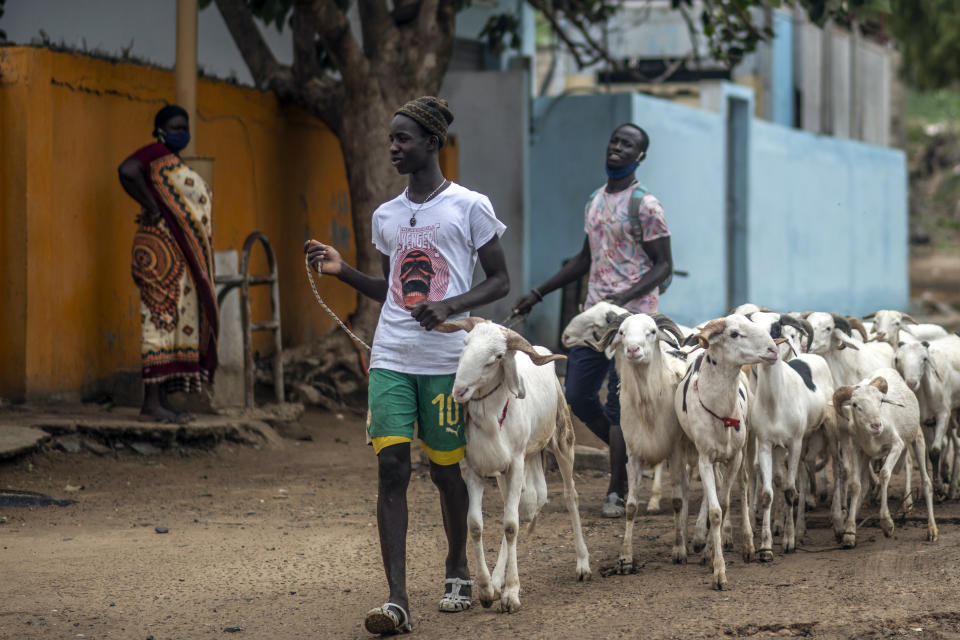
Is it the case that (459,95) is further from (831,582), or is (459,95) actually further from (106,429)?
(831,582)

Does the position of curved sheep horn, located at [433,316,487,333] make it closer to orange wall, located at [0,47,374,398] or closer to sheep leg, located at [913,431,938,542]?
sheep leg, located at [913,431,938,542]

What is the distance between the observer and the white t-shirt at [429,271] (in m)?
5.06

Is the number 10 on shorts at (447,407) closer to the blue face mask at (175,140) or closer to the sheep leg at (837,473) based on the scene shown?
the sheep leg at (837,473)

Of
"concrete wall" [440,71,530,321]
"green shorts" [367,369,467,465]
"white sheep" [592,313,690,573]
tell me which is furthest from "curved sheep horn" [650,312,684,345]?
"concrete wall" [440,71,530,321]

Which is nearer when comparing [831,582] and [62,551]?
[831,582]

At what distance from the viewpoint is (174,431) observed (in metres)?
8.91

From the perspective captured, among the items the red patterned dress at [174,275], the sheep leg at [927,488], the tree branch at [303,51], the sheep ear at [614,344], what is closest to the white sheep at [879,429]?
the sheep leg at [927,488]

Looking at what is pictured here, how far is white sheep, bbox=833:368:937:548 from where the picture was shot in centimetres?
651

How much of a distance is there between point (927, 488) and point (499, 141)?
28.4 feet

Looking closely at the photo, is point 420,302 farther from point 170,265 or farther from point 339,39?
point 339,39

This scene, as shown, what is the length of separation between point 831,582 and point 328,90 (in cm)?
707

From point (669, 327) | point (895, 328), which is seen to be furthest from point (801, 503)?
point (895, 328)

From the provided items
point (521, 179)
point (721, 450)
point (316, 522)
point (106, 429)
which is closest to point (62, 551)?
point (316, 522)

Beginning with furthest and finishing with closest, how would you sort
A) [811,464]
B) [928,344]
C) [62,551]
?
[928,344] → [811,464] → [62,551]
